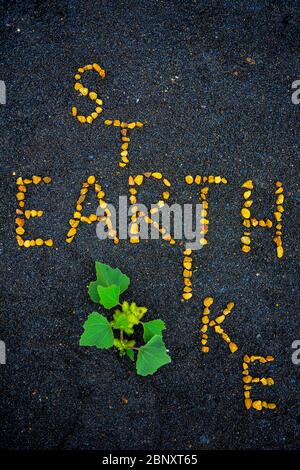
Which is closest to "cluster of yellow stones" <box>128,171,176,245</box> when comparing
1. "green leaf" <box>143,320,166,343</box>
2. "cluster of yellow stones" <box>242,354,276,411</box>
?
"green leaf" <box>143,320,166,343</box>

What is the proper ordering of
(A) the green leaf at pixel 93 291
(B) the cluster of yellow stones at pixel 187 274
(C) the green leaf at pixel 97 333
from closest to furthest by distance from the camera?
(C) the green leaf at pixel 97 333
(A) the green leaf at pixel 93 291
(B) the cluster of yellow stones at pixel 187 274

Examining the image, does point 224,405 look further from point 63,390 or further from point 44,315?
point 44,315

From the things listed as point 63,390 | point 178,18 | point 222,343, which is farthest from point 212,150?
point 63,390

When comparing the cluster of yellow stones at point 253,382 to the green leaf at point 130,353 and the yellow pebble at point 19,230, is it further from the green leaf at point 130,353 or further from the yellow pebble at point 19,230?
the yellow pebble at point 19,230

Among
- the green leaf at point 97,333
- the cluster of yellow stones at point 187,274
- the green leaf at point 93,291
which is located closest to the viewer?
the green leaf at point 97,333

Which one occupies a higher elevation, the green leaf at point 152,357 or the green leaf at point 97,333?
the green leaf at point 97,333

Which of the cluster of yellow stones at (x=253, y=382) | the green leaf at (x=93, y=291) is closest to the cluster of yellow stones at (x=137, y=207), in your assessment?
the green leaf at (x=93, y=291)

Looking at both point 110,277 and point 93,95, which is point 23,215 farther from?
point 93,95
